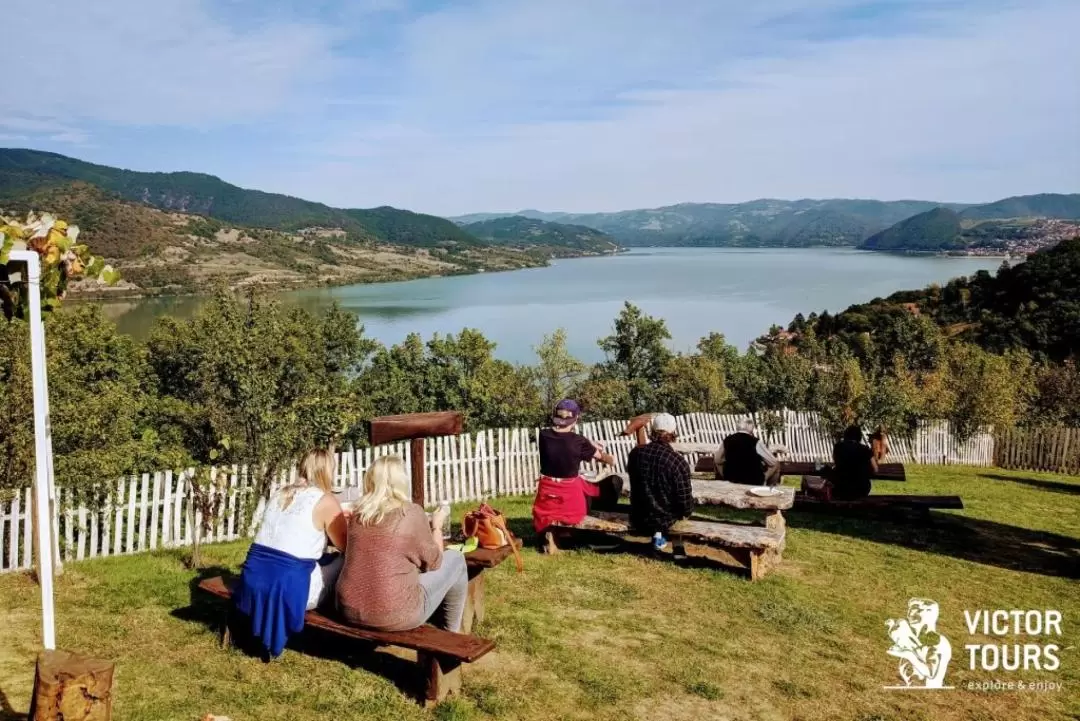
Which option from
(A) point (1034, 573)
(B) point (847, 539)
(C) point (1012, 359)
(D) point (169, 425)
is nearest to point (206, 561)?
(B) point (847, 539)

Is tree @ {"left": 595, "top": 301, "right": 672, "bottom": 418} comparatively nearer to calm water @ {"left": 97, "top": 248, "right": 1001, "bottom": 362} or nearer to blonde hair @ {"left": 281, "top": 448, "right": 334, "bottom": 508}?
calm water @ {"left": 97, "top": 248, "right": 1001, "bottom": 362}

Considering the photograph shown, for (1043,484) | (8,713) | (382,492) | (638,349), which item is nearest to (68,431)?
(8,713)

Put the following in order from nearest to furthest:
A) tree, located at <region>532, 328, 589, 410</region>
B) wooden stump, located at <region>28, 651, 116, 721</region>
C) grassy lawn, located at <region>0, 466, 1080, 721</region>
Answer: wooden stump, located at <region>28, 651, 116, 721</region> → grassy lawn, located at <region>0, 466, 1080, 721</region> → tree, located at <region>532, 328, 589, 410</region>

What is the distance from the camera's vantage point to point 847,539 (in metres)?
8.91

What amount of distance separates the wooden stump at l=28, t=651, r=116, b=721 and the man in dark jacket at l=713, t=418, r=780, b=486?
709 cm

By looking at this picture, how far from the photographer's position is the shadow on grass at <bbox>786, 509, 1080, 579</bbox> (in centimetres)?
828

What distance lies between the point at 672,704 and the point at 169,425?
88.8ft

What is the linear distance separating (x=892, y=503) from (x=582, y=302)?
118 metres

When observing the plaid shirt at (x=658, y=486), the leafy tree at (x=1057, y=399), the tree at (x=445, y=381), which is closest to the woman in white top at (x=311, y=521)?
the plaid shirt at (x=658, y=486)

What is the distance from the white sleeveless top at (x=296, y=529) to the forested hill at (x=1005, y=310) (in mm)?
52808

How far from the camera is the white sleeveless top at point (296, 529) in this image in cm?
470

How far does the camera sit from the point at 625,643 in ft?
18.4

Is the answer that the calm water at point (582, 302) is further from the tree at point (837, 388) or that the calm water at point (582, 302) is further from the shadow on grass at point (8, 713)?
the shadow on grass at point (8, 713)

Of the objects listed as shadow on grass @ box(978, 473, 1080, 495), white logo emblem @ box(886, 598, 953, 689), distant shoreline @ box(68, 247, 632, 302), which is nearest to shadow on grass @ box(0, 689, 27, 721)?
white logo emblem @ box(886, 598, 953, 689)
